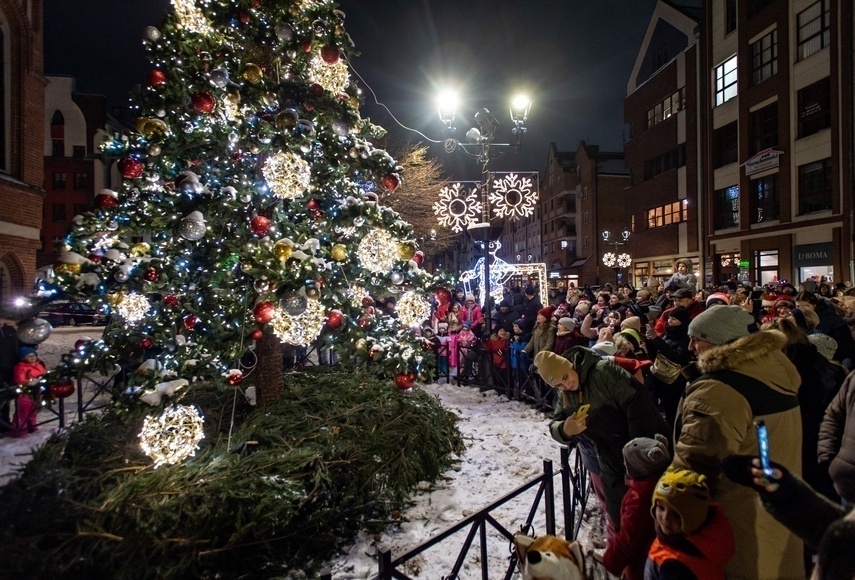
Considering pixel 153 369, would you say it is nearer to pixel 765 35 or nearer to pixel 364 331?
pixel 364 331

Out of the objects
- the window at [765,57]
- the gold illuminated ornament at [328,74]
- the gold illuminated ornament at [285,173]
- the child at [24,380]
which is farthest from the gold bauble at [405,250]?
the window at [765,57]

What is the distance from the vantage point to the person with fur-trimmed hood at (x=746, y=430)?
2197mm

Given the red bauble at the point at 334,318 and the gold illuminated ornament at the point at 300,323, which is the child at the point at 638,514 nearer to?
the red bauble at the point at 334,318

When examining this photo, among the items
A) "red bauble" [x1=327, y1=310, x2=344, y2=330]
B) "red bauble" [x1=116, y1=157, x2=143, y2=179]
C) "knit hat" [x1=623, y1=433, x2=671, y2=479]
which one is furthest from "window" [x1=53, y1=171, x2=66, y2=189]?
"knit hat" [x1=623, y1=433, x2=671, y2=479]

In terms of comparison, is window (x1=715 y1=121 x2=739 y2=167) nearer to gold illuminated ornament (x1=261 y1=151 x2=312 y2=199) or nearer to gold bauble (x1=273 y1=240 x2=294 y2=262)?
gold illuminated ornament (x1=261 y1=151 x2=312 y2=199)

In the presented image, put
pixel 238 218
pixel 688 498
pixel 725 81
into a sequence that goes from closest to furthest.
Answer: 1. pixel 688 498
2. pixel 238 218
3. pixel 725 81

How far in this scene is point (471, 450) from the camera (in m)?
6.16

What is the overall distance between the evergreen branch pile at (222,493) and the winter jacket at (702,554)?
279 cm

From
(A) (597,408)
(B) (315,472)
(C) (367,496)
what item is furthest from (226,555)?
(A) (597,408)

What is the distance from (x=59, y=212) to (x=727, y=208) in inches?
2186

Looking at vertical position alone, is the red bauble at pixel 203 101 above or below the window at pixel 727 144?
below

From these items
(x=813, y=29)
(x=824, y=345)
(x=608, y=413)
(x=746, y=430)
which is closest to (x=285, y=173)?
(x=608, y=413)

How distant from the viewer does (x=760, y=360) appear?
7.47 feet

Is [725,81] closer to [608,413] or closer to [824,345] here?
[824,345]
